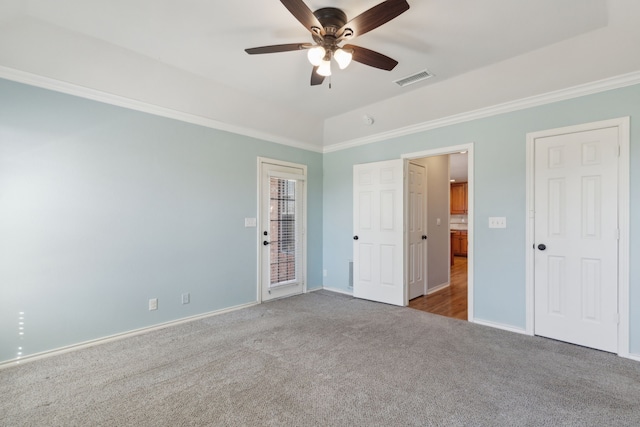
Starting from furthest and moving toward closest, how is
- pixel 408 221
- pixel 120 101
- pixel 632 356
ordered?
pixel 408 221 → pixel 120 101 → pixel 632 356

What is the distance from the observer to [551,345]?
3.01 metres

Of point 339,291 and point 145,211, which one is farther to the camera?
point 339,291

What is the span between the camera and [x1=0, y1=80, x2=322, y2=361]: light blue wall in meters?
2.64

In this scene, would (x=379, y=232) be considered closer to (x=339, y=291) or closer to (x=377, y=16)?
(x=339, y=291)

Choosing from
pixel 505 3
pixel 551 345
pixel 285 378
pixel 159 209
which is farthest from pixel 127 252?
pixel 551 345

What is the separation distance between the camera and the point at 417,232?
4797 millimetres

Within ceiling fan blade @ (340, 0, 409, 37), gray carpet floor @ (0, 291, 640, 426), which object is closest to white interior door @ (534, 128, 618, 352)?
gray carpet floor @ (0, 291, 640, 426)

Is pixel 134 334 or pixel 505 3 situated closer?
pixel 505 3

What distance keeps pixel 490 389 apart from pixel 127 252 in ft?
11.8

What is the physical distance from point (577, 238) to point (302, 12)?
3.31m

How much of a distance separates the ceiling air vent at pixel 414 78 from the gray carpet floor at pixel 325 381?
285cm

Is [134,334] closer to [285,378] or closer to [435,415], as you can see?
[285,378]

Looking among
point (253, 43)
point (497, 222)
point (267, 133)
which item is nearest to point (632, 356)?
point (497, 222)

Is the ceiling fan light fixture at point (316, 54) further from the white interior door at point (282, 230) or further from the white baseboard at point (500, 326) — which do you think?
the white baseboard at point (500, 326)
